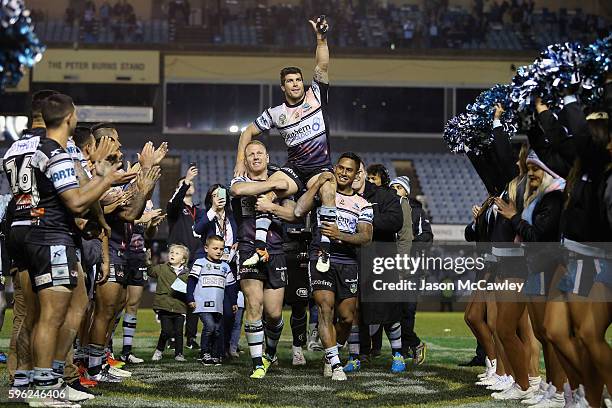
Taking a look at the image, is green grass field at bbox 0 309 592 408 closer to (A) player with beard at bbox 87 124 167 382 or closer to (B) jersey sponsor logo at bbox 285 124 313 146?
(A) player with beard at bbox 87 124 167 382

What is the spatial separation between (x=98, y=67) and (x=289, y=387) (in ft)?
86.5

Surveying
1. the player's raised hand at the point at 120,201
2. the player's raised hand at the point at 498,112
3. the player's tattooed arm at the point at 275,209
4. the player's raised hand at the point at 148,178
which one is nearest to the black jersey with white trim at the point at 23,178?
the player's raised hand at the point at 148,178

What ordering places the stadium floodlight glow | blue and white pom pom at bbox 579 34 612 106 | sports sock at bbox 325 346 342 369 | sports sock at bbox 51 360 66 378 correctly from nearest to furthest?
blue and white pom pom at bbox 579 34 612 106, sports sock at bbox 51 360 66 378, sports sock at bbox 325 346 342 369, the stadium floodlight glow

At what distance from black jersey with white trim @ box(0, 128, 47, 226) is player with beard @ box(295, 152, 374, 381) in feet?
10.2

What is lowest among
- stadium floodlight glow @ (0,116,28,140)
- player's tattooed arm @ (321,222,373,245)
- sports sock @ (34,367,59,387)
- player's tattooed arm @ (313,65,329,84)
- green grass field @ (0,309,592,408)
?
green grass field @ (0,309,592,408)

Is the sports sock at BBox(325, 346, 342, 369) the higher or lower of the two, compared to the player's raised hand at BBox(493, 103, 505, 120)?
lower

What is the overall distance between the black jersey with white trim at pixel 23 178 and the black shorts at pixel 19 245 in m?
0.05

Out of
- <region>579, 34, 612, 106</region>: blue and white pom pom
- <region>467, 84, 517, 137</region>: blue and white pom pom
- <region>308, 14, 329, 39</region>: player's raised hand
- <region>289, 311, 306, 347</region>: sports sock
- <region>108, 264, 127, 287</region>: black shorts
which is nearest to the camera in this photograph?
<region>579, 34, 612, 106</region>: blue and white pom pom

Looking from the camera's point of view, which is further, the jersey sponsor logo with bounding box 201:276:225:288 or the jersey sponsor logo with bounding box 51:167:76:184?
the jersey sponsor logo with bounding box 201:276:225:288

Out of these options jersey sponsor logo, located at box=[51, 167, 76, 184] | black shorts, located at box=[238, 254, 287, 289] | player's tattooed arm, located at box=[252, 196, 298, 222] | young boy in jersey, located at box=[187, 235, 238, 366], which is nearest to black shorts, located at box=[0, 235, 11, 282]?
young boy in jersey, located at box=[187, 235, 238, 366]

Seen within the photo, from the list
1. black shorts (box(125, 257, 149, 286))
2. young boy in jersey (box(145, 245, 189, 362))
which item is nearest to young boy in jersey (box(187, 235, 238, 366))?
young boy in jersey (box(145, 245, 189, 362))

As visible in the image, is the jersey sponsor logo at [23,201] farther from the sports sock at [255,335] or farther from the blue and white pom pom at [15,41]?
the sports sock at [255,335]

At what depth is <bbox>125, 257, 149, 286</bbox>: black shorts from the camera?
409 inches

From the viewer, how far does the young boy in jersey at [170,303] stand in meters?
11.1
